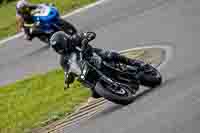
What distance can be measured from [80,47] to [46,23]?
341 inches

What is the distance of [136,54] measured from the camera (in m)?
16.8

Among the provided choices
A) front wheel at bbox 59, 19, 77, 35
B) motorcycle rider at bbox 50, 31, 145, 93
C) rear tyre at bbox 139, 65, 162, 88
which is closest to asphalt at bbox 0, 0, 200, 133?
rear tyre at bbox 139, 65, 162, 88

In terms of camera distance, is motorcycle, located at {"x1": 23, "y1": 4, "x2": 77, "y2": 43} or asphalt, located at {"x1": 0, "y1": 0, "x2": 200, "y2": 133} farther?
motorcycle, located at {"x1": 23, "y1": 4, "x2": 77, "y2": 43}

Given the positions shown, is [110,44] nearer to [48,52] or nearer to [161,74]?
[48,52]

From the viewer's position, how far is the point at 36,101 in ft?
52.1

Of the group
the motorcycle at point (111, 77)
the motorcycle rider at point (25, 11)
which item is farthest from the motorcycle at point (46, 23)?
the motorcycle at point (111, 77)

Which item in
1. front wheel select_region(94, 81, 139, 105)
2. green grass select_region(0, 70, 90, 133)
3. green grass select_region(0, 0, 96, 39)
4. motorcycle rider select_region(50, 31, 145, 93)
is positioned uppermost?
motorcycle rider select_region(50, 31, 145, 93)

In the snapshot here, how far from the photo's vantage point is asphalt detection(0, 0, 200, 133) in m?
11.2

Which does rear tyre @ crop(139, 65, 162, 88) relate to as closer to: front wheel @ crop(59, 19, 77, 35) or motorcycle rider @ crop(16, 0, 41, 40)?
front wheel @ crop(59, 19, 77, 35)

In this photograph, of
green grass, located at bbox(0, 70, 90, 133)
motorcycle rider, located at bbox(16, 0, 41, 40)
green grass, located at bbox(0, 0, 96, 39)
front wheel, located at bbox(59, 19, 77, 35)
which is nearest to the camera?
green grass, located at bbox(0, 70, 90, 133)

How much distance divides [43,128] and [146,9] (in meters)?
9.01

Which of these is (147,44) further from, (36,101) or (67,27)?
(67,27)

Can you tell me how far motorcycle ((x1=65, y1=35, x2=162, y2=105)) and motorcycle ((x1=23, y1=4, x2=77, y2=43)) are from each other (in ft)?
25.8

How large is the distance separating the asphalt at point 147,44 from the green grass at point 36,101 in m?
1.29
